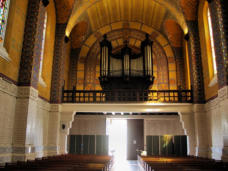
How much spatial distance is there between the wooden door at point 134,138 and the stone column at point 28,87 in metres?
8.97

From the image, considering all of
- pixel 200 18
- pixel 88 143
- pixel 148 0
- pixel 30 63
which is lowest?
pixel 88 143

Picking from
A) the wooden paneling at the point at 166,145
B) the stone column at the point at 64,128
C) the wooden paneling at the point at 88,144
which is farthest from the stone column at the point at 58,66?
the wooden paneling at the point at 166,145

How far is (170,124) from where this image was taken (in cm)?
1530

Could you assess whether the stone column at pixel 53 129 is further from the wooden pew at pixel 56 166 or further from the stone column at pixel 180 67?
the stone column at pixel 180 67

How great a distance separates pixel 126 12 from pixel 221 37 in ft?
28.5

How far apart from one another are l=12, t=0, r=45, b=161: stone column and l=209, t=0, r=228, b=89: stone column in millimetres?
6911

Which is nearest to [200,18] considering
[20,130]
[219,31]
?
[219,31]

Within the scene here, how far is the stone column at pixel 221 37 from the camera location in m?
8.16

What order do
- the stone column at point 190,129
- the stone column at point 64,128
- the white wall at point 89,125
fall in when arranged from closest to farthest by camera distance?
the stone column at point 190,129 → the stone column at point 64,128 → the white wall at point 89,125

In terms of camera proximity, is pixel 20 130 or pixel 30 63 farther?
pixel 30 63

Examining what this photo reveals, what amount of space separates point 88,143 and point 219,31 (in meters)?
10.3

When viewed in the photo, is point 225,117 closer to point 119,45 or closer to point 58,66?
point 58,66

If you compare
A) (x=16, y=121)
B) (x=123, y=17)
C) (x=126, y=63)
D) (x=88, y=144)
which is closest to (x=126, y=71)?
(x=126, y=63)

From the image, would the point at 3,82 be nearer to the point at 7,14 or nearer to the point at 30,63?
the point at 30,63
